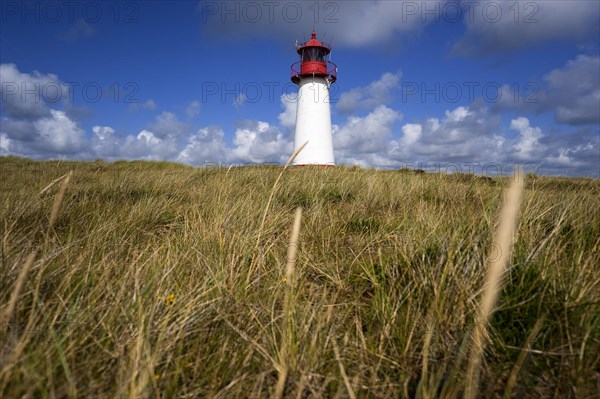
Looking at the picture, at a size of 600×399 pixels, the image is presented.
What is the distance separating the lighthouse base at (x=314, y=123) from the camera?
68.3 feet

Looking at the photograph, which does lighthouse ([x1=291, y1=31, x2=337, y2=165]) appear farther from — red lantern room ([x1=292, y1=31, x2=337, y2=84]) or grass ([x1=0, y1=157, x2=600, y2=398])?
grass ([x1=0, y1=157, x2=600, y2=398])

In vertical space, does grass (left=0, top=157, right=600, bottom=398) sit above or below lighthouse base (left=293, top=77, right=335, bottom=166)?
below

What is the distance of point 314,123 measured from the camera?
21.1 m

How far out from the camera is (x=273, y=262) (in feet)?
7.49

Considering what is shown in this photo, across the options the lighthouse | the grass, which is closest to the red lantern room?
the lighthouse

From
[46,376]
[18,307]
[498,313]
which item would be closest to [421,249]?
[498,313]

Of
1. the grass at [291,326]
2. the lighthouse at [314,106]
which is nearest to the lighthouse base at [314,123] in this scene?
the lighthouse at [314,106]

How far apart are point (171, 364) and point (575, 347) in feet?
4.95

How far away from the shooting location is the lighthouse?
2091 cm

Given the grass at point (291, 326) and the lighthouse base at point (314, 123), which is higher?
the lighthouse base at point (314, 123)

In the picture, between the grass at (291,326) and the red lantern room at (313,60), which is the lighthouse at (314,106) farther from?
the grass at (291,326)

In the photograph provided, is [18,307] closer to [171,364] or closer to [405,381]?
[171,364]

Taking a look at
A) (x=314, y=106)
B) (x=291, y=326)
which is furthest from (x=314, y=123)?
(x=291, y=326)

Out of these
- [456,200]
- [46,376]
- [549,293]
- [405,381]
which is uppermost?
[456,200]
